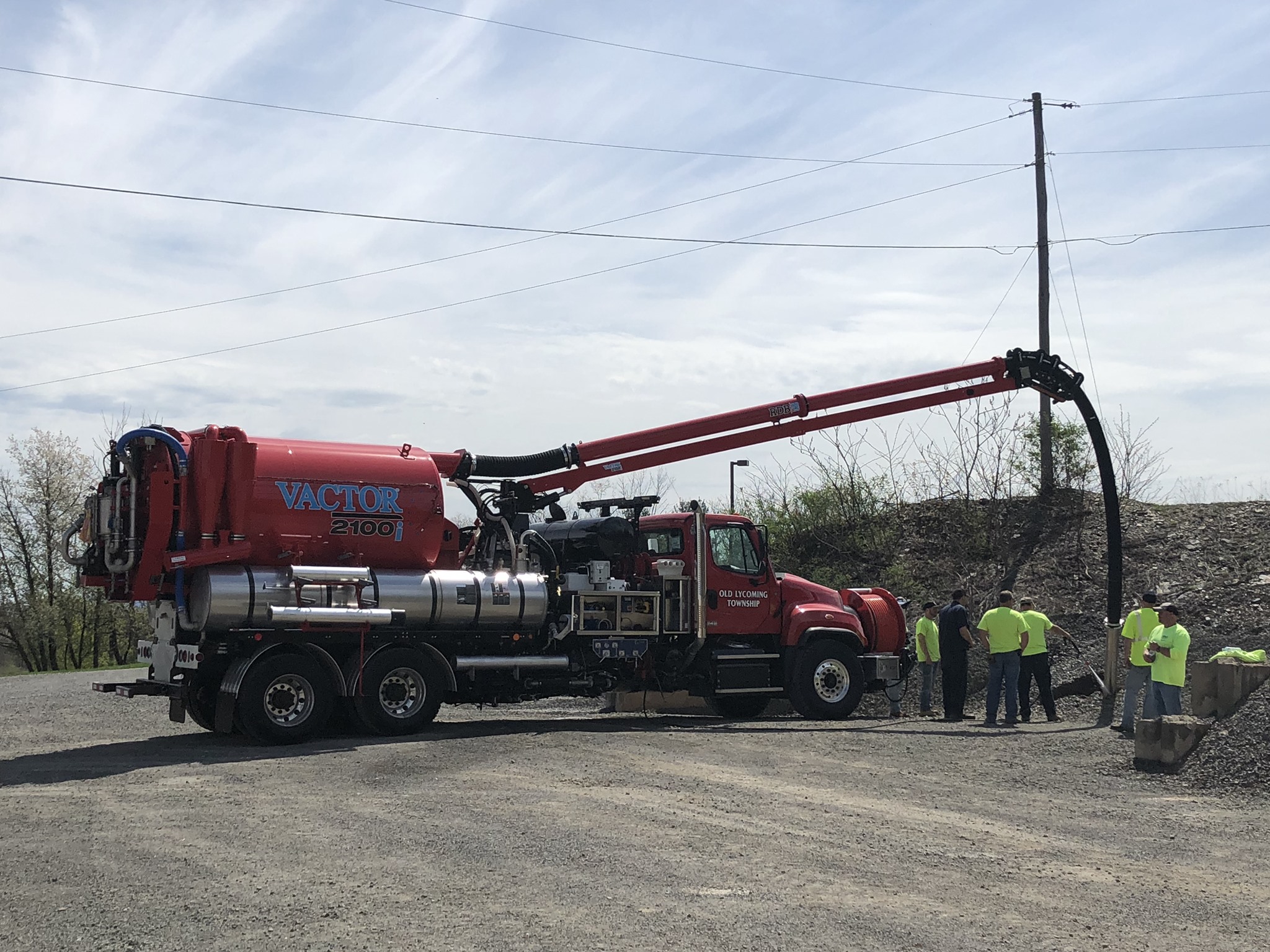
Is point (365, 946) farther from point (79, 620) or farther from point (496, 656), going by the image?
point (79, 620)

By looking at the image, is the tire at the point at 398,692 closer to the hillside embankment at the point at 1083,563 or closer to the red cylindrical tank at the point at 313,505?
the red cylindrical tank at the point at 313,505

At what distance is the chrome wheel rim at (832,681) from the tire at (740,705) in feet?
3.04

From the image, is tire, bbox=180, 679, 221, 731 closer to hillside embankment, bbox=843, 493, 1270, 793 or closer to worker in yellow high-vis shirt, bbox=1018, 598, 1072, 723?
hillside embankment, bbox=843, 493, 1270, 793

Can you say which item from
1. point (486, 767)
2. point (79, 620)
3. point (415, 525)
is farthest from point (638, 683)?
point (79, 620)

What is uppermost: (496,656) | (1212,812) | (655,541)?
(655,541)

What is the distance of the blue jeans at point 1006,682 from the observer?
1672cm

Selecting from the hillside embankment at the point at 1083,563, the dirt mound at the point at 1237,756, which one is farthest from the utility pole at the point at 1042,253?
the dirt mound at the point at 1237,756

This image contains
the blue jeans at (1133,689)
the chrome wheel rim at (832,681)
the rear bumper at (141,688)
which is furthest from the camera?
the chrome wheel rim at (832,681)

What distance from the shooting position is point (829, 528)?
96.4ft

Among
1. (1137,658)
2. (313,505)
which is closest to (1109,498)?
(1137,658)

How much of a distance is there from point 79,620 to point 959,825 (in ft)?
148

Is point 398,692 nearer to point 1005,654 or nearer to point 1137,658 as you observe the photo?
point 1005,654

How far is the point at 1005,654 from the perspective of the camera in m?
16.8

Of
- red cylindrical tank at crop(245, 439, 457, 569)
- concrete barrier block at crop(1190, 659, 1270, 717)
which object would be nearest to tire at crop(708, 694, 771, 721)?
red cylindrical tank at crop(245, 439, 457, 569)
